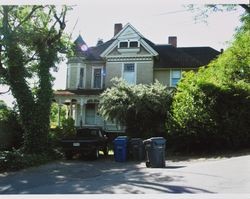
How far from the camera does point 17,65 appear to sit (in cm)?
1927

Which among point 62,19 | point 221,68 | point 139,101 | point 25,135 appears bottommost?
point 25,135

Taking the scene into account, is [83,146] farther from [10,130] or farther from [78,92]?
[78,92]

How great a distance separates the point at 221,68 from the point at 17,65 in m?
10.4

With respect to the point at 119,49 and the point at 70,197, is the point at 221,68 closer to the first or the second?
the point at 119,49

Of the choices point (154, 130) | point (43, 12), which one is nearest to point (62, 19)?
point (43, 12)

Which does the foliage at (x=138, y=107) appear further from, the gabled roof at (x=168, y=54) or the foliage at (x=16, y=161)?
the foliage at (x=16, y=161)

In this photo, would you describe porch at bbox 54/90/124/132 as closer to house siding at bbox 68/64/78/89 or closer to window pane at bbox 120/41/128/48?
house siding at bbox 68/64/78/89

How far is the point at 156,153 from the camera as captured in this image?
15.5 meters

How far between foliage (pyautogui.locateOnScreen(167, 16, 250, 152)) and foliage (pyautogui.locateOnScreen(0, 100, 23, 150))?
7.43 metres

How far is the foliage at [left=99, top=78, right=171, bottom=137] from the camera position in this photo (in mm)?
22844

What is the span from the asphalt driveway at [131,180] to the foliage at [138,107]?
6.82 m

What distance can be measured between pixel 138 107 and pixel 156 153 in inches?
308

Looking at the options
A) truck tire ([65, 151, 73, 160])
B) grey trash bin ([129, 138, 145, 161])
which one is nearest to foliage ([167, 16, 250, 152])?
grey trash bin ([129, 138, 145, 161])

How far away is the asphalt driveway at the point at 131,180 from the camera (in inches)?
429
